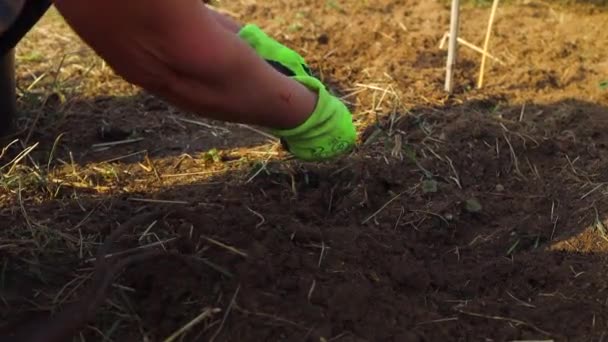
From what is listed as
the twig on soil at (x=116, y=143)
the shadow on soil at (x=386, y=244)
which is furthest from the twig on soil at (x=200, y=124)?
the shadow on soil at (x=386, y=244)

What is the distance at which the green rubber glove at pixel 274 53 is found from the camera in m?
2.03

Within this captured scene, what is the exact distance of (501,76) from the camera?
119 inches

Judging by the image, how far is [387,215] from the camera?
213cm

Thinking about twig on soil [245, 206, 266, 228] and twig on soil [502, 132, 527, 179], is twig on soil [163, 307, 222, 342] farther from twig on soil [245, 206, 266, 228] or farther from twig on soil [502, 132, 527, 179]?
twig on soil [502, 132, 527, 179]

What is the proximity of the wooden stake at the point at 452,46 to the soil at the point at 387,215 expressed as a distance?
0.06m

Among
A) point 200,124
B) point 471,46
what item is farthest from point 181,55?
point 471,46

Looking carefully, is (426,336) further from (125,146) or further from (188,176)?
(125,146)

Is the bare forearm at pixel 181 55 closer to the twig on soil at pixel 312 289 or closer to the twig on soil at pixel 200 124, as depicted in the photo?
→ the twig on soil at pixel 312 289

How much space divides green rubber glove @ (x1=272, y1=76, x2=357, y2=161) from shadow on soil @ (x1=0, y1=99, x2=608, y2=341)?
0.17 metres

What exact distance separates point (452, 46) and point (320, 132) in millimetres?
1069

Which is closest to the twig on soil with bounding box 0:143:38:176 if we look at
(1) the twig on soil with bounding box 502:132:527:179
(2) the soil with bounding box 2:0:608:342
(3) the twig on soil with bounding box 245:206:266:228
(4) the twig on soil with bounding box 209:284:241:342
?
(2) the soil with bounding box 2:0:608:342

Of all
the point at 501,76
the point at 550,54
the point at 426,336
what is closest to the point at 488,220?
the point at 426,336

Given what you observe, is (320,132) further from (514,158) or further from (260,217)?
(514,158)

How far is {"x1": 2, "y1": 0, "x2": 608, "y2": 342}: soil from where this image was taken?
171 cm
